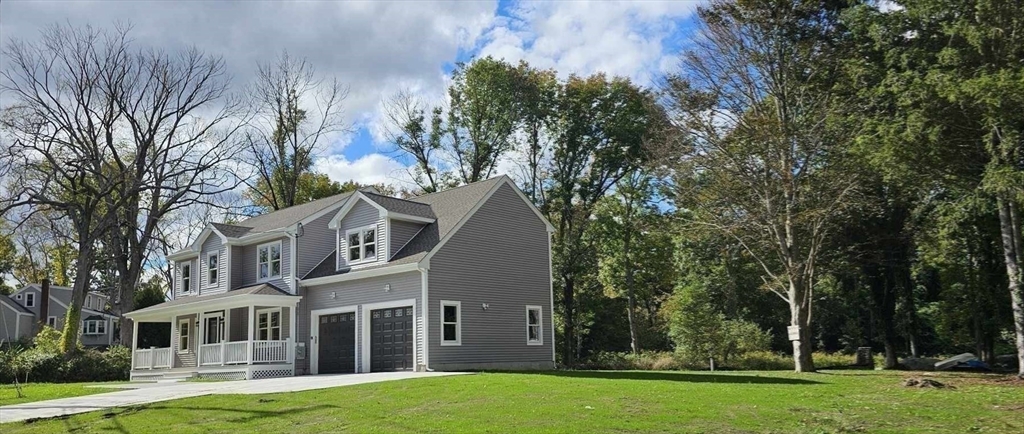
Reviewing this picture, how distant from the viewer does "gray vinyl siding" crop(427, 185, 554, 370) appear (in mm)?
25578

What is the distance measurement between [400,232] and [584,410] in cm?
1548

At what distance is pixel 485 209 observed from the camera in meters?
27.8

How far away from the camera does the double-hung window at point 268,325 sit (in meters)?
29.8

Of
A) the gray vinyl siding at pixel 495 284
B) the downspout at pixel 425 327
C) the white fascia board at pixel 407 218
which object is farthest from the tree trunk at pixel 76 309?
the gray vinyl siding at pixel 495 284

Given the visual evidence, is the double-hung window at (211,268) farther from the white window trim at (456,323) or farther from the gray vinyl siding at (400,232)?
the white window trim at (456,323)

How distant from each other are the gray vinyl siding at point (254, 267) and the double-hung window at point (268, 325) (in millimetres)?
1104

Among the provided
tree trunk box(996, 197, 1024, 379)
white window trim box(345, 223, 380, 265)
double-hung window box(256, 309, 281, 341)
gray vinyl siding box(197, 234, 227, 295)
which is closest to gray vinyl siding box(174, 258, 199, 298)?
gray vinyl siding box(197, 234, 227, 295)

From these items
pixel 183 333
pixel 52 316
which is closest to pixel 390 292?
pixel 183 333

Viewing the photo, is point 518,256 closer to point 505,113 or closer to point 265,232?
point 265,232

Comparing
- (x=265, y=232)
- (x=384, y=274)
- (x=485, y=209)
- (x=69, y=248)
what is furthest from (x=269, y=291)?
(x=69, y=248)

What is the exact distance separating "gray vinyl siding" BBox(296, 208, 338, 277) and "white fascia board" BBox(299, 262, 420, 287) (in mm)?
854

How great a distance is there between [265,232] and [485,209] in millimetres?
8657

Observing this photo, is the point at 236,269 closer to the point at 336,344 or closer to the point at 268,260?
the point at 268,260

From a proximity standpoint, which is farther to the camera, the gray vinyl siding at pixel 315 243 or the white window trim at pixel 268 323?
the gray vinyl siding at pixel 315 243
